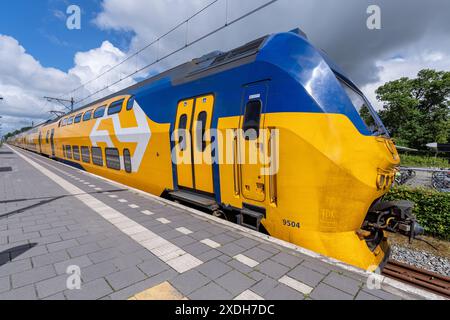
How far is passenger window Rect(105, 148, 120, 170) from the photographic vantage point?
7975mm

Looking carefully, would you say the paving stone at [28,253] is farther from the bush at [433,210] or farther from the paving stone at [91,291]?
the bush at [433,210]

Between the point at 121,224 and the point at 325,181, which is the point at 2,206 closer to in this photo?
the point at 121,224

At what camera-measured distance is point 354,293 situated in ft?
7.57

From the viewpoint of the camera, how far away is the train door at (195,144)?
14.2ft

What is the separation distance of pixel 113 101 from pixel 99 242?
6.32 metres

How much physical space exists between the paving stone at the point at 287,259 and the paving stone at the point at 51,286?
235 cm

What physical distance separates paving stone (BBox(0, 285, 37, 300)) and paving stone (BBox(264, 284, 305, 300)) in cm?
223

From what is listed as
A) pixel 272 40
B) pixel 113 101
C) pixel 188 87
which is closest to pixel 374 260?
pixel 272 40

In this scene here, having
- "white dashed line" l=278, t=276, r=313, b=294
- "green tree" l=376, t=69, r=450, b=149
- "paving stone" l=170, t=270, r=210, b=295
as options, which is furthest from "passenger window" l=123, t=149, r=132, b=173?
"green tree" l=376, t=69, r=450, b=149

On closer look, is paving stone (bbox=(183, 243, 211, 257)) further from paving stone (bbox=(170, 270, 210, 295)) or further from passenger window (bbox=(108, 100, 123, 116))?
passenger window (bbox=(108, 100, 123, 116))

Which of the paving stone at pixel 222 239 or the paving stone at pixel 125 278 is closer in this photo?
the paving stone at pixel 125 278

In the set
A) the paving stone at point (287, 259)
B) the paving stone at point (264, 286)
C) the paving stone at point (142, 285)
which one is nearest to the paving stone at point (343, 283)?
the paving stone at point (287, 259)

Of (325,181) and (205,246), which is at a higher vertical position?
(325,181)

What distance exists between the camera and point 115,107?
804 centimetres
